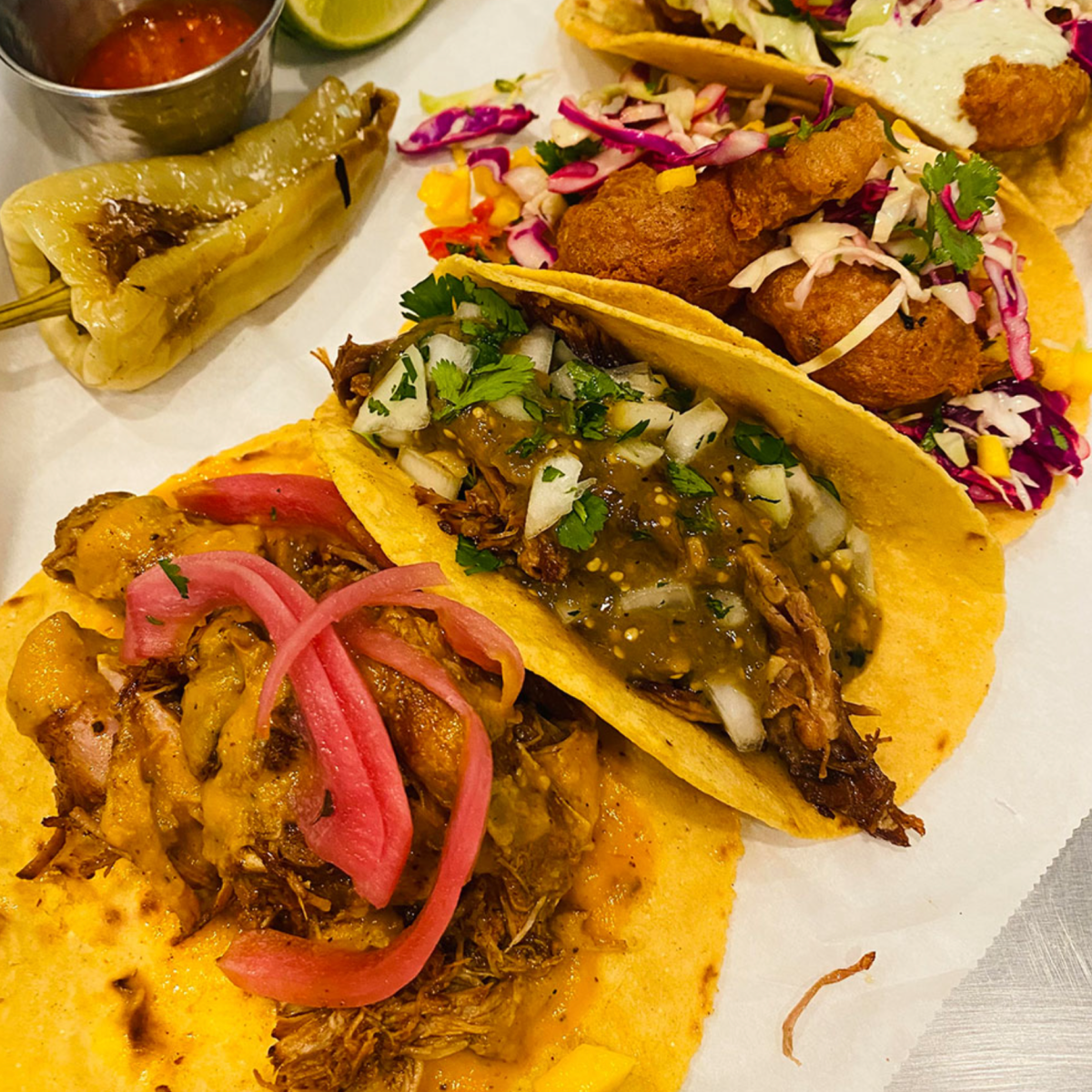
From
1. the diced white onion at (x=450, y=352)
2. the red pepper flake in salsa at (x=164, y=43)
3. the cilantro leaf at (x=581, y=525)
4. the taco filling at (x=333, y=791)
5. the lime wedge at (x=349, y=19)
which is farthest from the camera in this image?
the lime wedge at (x=349, y=19)

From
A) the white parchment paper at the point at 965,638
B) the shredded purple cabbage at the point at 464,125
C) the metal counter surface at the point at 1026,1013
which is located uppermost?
the shredded purple cabbage at the point at 464,125

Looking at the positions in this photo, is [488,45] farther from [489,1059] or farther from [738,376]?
[489,1059]

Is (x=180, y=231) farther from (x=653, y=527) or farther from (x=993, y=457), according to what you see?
(x=993, y=457)

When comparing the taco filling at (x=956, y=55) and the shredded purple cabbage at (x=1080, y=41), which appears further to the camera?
the shredded purple cabbage at (x=1080, y=41)

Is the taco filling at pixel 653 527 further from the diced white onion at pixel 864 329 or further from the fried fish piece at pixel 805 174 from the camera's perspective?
the fried fish piece at pixel 805 174

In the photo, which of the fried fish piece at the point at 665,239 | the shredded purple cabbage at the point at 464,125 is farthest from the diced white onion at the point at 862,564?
the shredded purple cabbage at the point at 464,125

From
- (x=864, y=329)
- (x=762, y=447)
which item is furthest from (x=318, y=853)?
(x=864, y=329)

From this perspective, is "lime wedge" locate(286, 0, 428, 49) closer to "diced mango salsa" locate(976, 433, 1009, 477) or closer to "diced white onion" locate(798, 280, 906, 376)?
"diced white onion" locate(798, 280, 906, 376)
